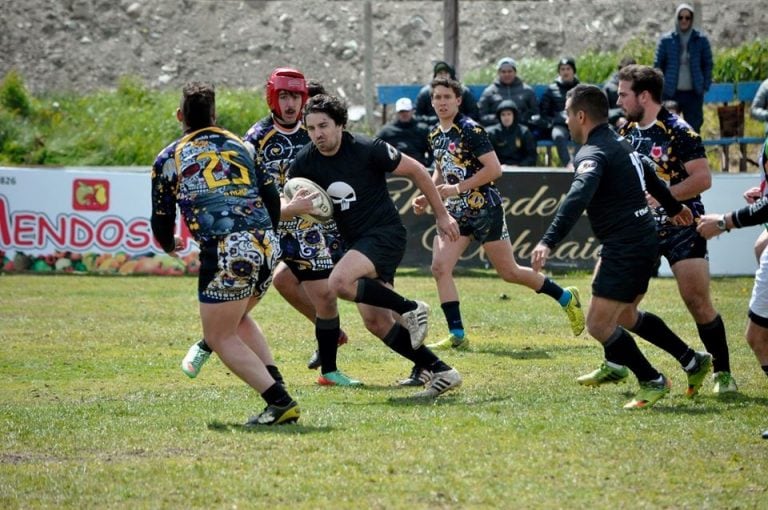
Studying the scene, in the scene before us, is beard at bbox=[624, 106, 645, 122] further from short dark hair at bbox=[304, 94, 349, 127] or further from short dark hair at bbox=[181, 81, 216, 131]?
short dark hair at bbox=[181, 81, 216, 131]

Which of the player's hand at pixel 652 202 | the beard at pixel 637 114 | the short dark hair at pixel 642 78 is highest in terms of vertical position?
the short dark hair at pixel 642 78

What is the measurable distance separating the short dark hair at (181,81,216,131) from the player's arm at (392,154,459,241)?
152 cm

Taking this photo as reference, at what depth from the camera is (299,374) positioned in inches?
390

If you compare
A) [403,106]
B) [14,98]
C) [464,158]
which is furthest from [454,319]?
[14,98]

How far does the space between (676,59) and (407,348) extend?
1133cm

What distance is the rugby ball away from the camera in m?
8.58

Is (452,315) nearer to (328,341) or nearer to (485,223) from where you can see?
(485,223)

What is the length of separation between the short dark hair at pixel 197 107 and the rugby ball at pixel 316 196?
48.4 inches

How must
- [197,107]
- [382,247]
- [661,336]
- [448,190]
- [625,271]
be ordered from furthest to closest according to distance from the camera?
[448,190] < [382,247] < [661,336] < [625,271] < [197,107]

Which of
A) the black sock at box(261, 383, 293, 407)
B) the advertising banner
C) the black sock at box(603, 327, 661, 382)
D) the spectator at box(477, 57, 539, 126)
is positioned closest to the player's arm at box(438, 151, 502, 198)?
the black sock at box(603, 327, 661, 382)

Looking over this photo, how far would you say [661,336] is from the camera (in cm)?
855

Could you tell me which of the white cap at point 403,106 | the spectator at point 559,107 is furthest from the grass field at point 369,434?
the spectator at point 559,107

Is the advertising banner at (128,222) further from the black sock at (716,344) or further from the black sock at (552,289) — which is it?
the black sock at (716,344)

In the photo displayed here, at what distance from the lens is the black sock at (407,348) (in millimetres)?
8617
